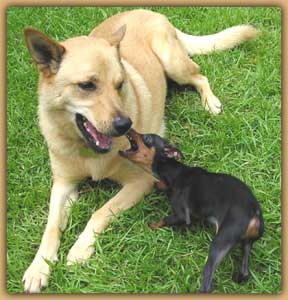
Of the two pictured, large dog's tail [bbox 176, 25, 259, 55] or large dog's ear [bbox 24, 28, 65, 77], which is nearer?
large dog's ear [bbox 24, 28, 65, 77]

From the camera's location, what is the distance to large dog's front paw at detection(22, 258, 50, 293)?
120 inches

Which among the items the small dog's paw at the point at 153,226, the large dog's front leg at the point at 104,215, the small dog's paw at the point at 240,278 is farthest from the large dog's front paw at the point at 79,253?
the small dog's paw at the point at 240,278

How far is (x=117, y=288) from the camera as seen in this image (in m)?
3.06

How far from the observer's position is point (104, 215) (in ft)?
11.0

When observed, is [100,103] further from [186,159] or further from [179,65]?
[179,65]

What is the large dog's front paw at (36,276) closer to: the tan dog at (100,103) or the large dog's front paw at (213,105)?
the tan dog at (100,103)

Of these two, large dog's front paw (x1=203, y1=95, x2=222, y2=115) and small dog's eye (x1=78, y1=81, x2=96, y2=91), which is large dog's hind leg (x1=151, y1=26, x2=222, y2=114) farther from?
small dog's eye (x1=78, y1=81, x2=96, y2=91)

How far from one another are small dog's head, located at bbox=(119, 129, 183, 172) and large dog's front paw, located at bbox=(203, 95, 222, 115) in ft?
3.15

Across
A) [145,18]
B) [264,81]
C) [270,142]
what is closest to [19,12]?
[145,18]

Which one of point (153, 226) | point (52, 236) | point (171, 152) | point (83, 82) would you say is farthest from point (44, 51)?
point (153, 226)

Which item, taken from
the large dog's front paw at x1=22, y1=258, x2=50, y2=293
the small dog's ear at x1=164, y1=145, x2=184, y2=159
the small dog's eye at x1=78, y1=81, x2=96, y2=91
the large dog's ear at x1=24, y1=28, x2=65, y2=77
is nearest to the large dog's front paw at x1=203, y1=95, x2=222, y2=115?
the small dog's ear at x1=164, y1=145, x2=184, y2=159

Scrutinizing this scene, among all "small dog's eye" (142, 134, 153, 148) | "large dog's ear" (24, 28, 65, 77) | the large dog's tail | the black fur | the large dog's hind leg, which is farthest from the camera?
the large dog's tail

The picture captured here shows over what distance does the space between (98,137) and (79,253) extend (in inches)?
28.5

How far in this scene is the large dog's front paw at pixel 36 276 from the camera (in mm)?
3045
